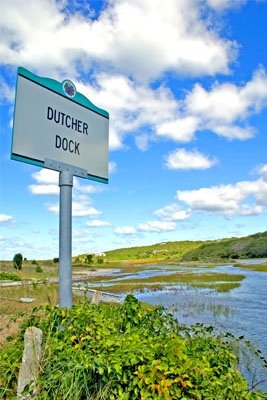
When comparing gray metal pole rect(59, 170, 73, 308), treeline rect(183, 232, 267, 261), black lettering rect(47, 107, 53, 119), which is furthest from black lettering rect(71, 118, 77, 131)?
treeline rect(183, 232, 267, 261)

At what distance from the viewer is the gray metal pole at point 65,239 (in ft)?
12.1

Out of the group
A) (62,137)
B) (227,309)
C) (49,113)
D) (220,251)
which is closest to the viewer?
(49,113)

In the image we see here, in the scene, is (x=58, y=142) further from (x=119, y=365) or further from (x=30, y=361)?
(x=119, y=365)

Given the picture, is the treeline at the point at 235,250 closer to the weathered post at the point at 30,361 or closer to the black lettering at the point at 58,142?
the black lettering at the point at 58,142

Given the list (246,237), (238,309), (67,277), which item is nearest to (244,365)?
(67,277)

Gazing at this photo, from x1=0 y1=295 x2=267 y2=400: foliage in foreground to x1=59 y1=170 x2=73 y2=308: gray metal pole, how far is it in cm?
17

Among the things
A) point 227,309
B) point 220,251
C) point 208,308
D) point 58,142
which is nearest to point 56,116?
point 58,142

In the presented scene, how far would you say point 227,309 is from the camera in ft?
53.6

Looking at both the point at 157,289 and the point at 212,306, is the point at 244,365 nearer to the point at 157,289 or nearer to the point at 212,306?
the point at 212,306

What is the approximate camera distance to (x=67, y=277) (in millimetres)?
3682

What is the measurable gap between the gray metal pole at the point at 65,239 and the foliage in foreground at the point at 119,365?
0.57ft

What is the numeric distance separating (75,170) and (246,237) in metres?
110

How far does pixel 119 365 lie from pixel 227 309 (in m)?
14.4

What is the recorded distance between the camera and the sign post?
3451 mm
